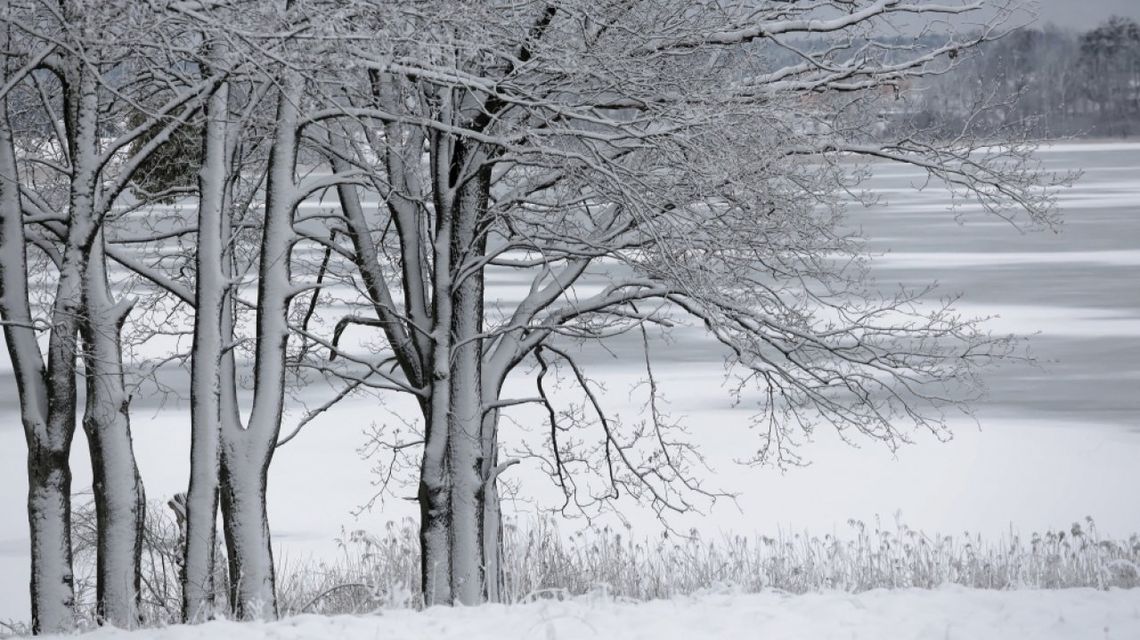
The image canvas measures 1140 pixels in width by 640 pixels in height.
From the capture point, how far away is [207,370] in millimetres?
11508

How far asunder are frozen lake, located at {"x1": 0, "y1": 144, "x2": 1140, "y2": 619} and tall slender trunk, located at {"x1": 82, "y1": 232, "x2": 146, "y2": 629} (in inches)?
106

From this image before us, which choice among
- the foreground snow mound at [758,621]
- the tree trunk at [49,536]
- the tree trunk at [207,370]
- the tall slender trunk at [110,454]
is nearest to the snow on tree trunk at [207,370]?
the tree trunk at [207,370]

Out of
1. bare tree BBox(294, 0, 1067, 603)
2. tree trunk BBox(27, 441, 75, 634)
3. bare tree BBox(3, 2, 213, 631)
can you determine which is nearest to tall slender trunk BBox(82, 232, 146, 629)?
bare tree BBox(3, 2, 213, 631)

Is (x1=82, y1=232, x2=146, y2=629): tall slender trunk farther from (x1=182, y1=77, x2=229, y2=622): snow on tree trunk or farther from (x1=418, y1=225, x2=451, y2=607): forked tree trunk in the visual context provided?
(x1=418, y1=225, x2=451, y2=607): forked tree trunk

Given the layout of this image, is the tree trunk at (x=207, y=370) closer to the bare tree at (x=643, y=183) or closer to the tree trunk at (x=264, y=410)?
the tree trunk at (x=264, y=410)

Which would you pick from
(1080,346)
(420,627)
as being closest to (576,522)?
(420,627)

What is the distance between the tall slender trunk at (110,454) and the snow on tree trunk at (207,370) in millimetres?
631

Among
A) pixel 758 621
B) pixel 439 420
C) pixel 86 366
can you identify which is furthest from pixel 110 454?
pixel 758 621

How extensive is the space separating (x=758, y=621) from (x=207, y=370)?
18.2 feet

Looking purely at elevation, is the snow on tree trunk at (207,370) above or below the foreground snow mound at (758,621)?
above

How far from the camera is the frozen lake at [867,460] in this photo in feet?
57.8

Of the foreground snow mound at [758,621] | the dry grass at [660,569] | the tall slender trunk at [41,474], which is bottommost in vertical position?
the foreground snow mound at [758,621]

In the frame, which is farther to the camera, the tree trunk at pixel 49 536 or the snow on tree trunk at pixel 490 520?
the snow on tree trunk at pixel 490 520

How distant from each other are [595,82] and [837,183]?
279 centimetres
